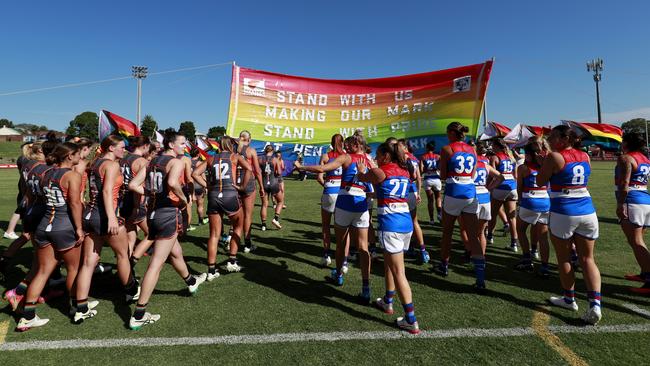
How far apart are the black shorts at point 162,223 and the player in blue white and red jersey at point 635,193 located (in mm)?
6096

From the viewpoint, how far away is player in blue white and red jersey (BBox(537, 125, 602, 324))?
3975 mm

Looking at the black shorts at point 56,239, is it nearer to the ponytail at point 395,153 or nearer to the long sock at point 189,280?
the long sock at point 189,280

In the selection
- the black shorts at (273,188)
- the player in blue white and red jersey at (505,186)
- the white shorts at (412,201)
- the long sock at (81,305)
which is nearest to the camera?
the long sock at (81,305)

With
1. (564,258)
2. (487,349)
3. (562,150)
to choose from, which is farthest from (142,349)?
(562,150)

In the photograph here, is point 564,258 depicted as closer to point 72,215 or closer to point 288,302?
point 288,302

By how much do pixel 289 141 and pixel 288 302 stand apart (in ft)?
21.2

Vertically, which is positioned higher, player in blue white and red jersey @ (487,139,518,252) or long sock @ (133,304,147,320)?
player in blue white and red jersey @ (487,139,518,252)

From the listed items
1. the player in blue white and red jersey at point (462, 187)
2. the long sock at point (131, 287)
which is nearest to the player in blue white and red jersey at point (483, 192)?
the player in blue white and red jersey at point (462, 187)

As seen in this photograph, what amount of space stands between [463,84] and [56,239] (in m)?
9.21

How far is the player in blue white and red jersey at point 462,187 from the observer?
5.09 m

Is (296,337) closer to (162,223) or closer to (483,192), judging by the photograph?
(162,223)

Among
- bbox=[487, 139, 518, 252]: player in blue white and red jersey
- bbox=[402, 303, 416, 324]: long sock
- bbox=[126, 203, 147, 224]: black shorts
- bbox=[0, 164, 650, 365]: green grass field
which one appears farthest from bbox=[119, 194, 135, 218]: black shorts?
bbox=[487, 139, 518, 252]: player in blue white and red jersey

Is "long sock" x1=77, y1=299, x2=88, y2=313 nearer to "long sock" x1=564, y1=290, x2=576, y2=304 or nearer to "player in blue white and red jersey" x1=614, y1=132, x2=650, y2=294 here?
"long sock" x1=564, y1=290, x2=576, y2=304

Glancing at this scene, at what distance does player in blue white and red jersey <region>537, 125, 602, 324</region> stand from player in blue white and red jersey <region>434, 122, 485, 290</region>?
106 centimetres
